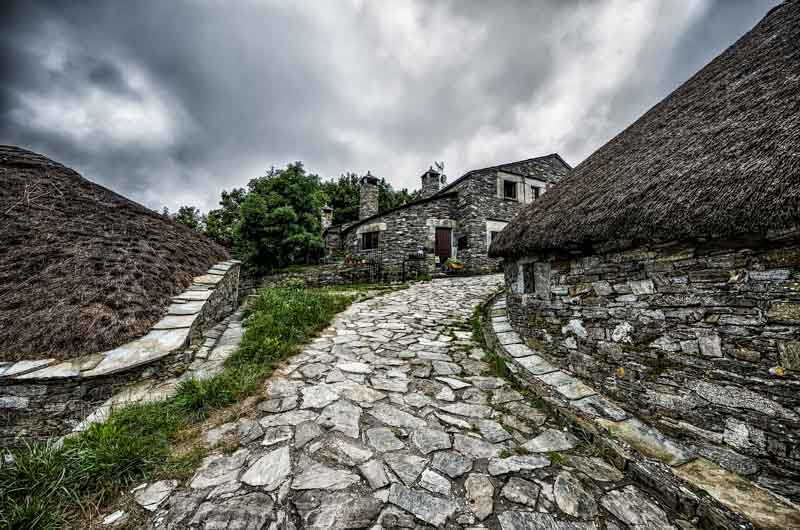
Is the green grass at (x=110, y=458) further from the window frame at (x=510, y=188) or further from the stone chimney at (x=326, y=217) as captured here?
the stone chimney at (x=326, y=217)

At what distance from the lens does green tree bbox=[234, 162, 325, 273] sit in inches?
439

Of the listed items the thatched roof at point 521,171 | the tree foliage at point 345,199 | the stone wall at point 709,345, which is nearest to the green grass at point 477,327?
the stone wall at point 709,345

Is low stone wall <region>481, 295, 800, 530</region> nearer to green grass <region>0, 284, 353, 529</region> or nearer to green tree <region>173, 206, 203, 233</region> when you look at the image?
green grass <region>0, 284, 353, 529</region>

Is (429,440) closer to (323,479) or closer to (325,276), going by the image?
(323,479)

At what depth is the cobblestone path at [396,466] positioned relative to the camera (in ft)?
4.83

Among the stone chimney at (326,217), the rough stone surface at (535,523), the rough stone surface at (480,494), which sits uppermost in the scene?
the stone chimney at (326,217)

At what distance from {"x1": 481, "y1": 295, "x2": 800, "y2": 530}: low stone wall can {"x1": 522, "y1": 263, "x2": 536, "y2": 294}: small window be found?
120 centimetres

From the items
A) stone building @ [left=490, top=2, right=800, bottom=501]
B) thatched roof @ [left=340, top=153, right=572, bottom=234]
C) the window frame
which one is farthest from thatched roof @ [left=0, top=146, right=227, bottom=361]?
the window frame

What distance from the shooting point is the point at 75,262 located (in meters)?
3.61

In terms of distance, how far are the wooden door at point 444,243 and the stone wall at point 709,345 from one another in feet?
34.8

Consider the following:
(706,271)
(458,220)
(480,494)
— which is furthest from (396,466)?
(458,220)

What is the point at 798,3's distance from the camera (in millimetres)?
3350

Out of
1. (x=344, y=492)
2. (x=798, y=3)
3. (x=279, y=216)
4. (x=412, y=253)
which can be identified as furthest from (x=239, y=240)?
(x=798, y=3)

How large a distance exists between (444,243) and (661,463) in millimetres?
12059
